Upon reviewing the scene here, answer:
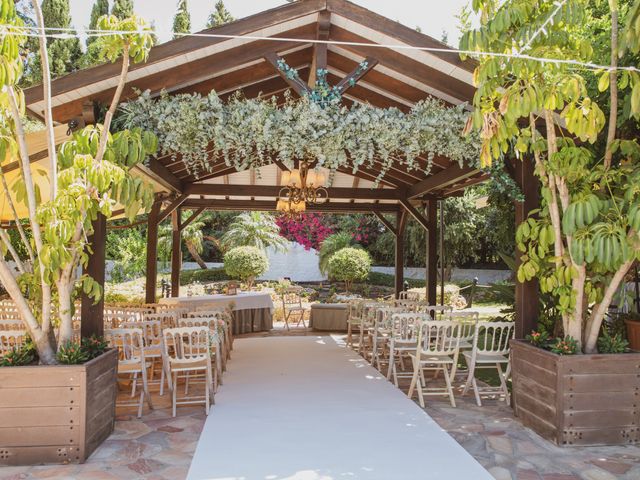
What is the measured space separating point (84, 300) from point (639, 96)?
14.7 ft

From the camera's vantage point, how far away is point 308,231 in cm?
2091

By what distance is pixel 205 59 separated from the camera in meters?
4.93

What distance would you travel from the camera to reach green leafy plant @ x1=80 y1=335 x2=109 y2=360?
4.22 meters

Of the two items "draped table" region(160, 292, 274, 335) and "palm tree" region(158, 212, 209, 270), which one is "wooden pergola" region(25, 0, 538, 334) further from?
"palm tree" region(158, 212, 209, 270)

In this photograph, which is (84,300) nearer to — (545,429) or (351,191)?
(545,429)

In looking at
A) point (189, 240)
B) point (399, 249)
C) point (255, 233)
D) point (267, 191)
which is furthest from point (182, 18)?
point (399, 249)

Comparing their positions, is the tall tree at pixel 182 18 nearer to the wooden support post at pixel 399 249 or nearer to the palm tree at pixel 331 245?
the palm tree at pixel 331 245

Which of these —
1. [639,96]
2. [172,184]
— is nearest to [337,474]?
[639,96]

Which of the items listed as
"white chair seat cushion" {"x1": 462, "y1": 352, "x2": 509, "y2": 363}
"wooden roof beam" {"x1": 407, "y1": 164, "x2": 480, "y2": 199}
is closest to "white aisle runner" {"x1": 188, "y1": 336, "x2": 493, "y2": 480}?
"white chair seat cushion" {"x1": 462, "y1": 352, "x2": 509, "y2": 363}

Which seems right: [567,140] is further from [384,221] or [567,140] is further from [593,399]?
[384,221]

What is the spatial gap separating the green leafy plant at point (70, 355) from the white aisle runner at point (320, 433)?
1109 mm

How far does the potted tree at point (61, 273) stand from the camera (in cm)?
363

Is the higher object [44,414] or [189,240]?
[189,240]

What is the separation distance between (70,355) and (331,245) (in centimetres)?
1588
